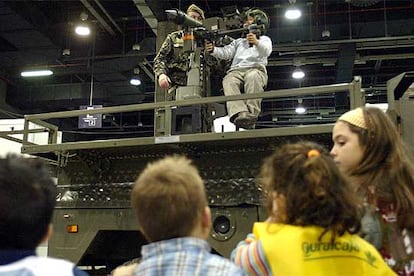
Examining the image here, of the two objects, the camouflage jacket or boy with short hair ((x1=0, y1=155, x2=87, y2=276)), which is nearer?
boy with short hair ((x1=0, y1=155, x2=87, y2=276))

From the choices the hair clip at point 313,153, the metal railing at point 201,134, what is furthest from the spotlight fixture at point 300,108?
the hair clip at point 313,153

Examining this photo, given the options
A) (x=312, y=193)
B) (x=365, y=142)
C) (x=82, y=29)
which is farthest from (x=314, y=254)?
(x=82, y=29)

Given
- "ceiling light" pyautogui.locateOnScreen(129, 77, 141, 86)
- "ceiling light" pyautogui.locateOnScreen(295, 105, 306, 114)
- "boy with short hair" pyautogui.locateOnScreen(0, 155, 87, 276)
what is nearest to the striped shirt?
"boy with short hair" pyautogui.locateOnScreen(0, 155, 87, 276)

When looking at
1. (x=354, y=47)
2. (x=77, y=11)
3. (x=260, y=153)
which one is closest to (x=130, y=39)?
(x=77, y=11)

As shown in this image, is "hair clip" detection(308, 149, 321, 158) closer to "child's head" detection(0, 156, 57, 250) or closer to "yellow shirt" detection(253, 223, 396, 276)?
"yellow shirt" detection(253, 223, 396, 276)

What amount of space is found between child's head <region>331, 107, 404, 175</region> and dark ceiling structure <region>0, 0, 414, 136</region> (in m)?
6.06

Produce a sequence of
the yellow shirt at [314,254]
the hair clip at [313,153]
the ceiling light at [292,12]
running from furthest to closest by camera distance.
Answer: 1. the ceiling light at [292,12]
2. the hair clip at [313,153]
3. the yellow shirt at [314,254]

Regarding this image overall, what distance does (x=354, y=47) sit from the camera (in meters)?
10.9

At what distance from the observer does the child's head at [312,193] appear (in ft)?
5.34

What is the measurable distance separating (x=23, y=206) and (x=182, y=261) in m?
0.50

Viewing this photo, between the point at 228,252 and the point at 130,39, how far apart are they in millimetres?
8748

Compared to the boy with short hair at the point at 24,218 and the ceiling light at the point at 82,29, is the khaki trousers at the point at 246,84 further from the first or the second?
the ceiling light at the point at 82,29

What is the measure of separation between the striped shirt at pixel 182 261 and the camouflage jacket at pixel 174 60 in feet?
13.7

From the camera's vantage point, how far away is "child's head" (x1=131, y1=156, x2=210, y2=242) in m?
1.54
